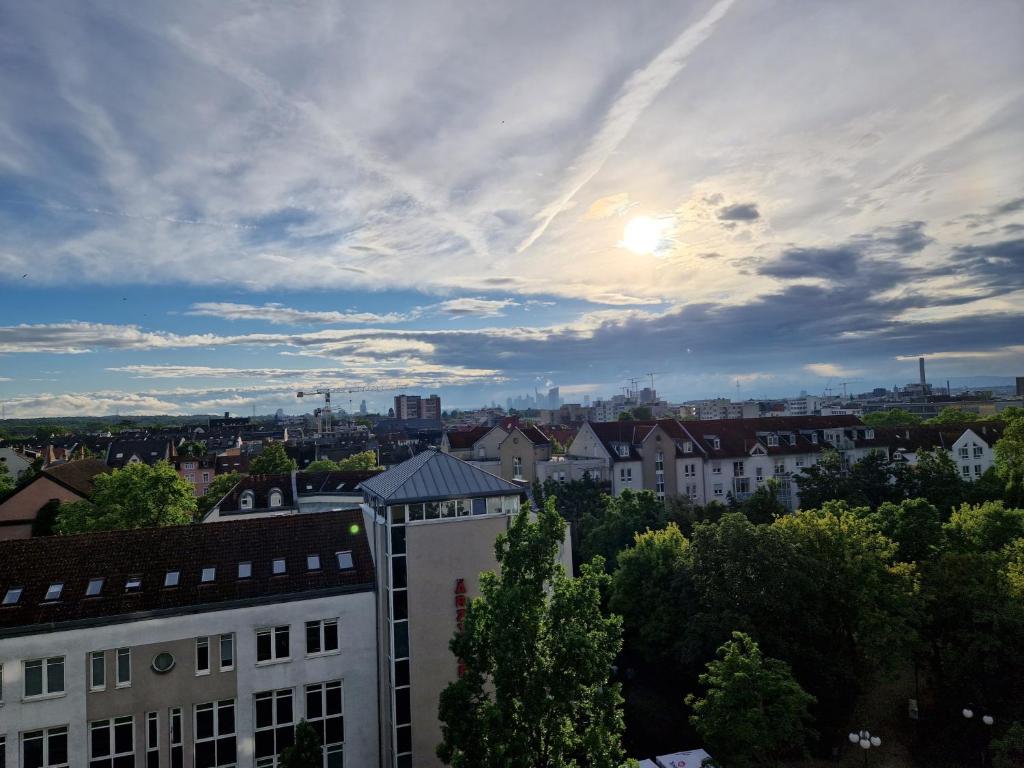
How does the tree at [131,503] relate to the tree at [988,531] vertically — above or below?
above

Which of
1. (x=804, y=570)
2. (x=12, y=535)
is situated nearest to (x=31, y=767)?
(x=804, y=570)

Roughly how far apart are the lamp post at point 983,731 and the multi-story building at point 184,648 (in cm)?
2573

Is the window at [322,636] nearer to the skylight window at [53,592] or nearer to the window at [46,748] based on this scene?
the window at [46,748]

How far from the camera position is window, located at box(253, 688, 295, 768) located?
25.4 meters

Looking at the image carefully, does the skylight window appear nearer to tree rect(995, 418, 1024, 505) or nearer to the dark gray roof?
the dark gray roof

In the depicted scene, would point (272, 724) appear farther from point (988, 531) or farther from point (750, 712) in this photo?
point (988, 531)

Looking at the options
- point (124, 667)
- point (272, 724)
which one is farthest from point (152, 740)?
point (272, 724)

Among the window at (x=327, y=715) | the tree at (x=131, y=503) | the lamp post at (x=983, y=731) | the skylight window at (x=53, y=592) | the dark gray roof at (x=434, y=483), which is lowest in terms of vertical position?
the lamp post at (x=983, y=731)

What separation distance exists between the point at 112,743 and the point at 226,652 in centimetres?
474

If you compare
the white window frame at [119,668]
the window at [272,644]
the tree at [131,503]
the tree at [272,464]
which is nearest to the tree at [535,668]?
the window at [272,644]

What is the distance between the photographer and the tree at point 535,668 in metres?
15.8

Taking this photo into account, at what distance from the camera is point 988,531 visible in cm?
3619

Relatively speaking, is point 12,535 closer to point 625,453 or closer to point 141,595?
point 141,595

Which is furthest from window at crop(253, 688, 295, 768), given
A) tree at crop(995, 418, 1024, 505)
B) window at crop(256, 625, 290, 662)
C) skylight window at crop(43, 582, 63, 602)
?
tree at crop(995, 418, 1024, 505)
